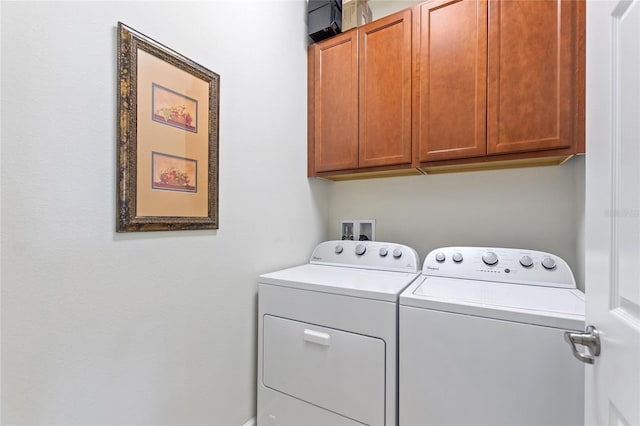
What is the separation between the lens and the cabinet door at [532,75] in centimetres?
120

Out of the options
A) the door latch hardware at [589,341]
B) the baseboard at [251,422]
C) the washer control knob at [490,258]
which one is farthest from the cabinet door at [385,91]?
the baseboard at [251,422]

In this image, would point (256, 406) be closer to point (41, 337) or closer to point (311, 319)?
point (311, 319)

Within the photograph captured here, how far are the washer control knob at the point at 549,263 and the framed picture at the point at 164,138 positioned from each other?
5.00 feet

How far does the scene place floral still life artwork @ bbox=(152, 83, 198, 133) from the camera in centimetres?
102

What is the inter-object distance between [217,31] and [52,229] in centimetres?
103

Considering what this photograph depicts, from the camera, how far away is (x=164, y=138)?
1.05 meters

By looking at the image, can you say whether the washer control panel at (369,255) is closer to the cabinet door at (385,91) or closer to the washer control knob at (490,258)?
the washer control knob at (490,258)

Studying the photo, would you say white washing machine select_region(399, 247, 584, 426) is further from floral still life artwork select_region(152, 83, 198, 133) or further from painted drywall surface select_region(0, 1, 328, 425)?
floral still life artwork select_region(152, 83, 198, 133)

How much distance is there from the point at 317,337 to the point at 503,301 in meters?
0.75

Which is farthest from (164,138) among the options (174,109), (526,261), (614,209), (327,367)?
(526,261)

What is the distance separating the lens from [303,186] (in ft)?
6.11

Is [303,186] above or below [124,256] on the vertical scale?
above

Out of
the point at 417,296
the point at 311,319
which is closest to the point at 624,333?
the point at 417,296

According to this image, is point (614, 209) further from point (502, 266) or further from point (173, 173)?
point (173, 173)
